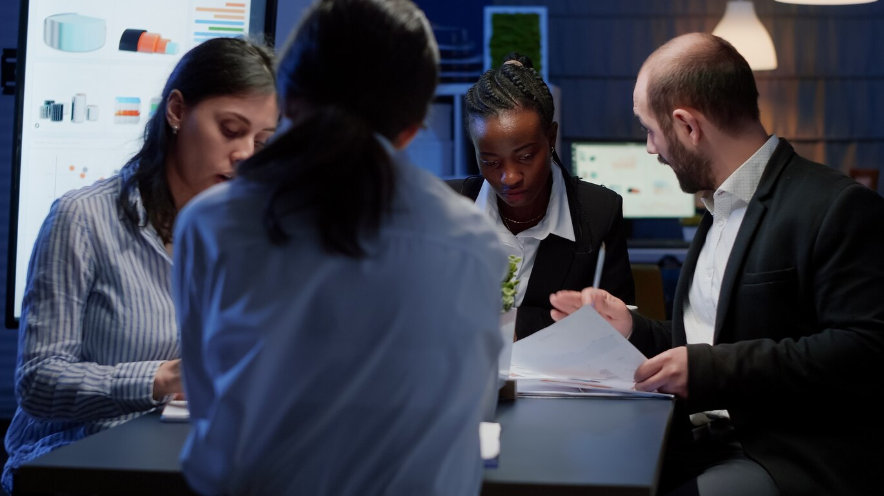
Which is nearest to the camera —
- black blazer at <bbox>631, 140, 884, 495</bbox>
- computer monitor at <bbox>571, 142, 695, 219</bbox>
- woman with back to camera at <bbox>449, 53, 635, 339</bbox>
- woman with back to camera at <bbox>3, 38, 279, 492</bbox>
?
woman with back to camera at <bbox>3, 38, 279, 492</bbox>

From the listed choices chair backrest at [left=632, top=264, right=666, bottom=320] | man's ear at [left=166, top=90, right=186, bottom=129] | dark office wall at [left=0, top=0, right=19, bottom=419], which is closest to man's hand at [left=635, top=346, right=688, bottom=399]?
man's ear at [left=166, top=90, right=186, bottom=129]

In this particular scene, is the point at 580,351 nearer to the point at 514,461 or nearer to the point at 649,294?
the point at 514,461

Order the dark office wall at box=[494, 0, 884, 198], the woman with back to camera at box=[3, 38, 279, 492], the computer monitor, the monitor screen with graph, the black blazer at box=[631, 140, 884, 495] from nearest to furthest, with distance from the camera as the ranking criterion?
the woman with back to camera at box=[3, 38, 279, 492] → the black blazer at box=[631, 140, 884, 495] → the monitor screen with graph → the computer monitor → the dark office wall at box=[494, 0, 884, 198]

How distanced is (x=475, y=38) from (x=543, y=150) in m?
3.93

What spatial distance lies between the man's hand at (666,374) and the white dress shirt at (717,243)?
0.79 ft

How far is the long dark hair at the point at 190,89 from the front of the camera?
5.60 ft

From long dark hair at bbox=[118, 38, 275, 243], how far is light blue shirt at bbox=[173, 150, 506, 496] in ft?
2.81

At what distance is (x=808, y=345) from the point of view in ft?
5.46

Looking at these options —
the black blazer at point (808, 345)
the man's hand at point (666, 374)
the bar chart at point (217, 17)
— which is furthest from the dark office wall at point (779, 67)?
the man's hand at point (666, 374)

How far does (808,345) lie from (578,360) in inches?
16.3

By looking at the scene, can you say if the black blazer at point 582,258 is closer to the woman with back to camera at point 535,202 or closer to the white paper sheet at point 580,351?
the woman with back to camera at point 535,202

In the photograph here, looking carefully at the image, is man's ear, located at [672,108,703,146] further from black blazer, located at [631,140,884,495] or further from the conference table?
the conference table

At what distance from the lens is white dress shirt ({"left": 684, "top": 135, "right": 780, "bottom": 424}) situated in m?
1.92

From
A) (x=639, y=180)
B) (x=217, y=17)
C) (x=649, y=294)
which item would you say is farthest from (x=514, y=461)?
(x=639, y=180)
